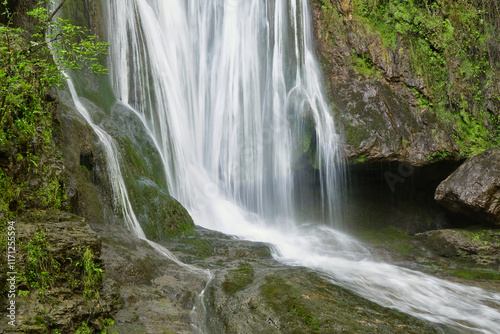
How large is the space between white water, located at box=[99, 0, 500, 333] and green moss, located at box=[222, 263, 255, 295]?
10.7 feet

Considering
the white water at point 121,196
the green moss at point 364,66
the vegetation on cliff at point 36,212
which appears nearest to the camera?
the vegetation on cliff at point 36,212

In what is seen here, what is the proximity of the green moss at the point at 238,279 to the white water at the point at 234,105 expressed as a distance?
3251 millimetres

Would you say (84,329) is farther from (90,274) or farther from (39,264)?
(39,264)

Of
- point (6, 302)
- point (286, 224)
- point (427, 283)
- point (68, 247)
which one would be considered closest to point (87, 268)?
point (68, 247)

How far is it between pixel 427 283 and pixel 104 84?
9647mm

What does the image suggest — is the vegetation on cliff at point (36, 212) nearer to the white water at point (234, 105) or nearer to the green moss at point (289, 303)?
the green moss at point (289, 303)

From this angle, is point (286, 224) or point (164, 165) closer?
point (164, 165)

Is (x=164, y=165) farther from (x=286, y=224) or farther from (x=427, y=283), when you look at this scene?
(x=427, y=283)

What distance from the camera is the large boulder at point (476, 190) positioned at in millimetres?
10695

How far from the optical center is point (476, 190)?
10.9 m

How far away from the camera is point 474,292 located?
7.57 metres

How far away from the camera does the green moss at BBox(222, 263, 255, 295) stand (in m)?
5.87

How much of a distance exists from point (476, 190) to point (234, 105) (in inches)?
340

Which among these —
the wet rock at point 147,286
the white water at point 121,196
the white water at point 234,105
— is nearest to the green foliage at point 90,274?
the wet rock at point 147,286
